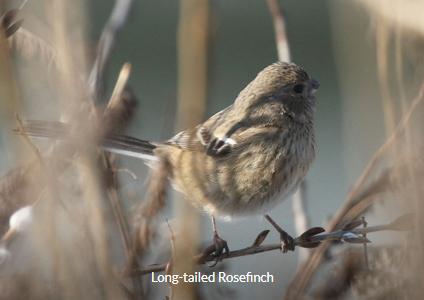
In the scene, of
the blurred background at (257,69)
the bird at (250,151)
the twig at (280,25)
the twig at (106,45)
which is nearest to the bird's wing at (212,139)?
the bird at (250,151)

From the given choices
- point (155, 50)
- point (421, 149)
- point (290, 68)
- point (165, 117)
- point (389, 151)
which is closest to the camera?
point (421, 149)

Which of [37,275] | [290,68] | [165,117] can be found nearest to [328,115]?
[290,68]

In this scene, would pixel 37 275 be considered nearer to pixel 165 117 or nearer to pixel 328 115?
pixel 165 117

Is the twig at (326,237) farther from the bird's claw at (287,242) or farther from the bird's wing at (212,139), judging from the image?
the bird's wing at (212,139)

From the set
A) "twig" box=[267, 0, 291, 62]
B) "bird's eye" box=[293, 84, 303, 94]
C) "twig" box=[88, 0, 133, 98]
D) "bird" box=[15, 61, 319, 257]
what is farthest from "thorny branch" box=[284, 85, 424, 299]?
"twig" box=[88, 0, 133, 98]

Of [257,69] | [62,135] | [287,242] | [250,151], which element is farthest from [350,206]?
[257,69]

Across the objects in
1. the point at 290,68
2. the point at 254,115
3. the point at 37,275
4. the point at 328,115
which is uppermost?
the point at 328,115
